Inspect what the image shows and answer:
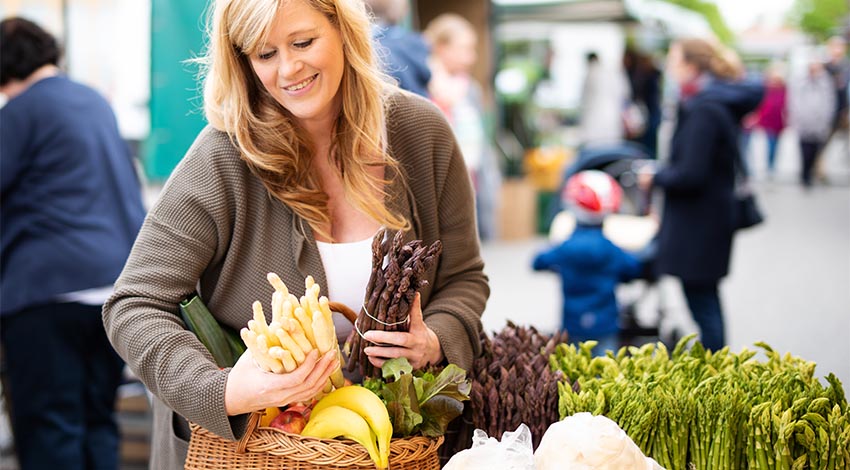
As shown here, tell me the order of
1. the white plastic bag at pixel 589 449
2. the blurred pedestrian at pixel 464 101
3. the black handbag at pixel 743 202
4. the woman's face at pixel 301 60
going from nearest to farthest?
the white plastic bag at pixel 589 449 → the woman's face at pixel 301 60 → the black handbag at pixel 743 202 → the blurred pedestrian at pixel 464 101

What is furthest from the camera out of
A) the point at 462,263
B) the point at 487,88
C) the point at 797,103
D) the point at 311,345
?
the point at 797,103

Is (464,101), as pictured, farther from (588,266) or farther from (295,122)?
(295,122)

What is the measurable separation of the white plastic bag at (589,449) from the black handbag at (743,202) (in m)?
4.05

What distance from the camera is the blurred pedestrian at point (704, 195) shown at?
5590 mm

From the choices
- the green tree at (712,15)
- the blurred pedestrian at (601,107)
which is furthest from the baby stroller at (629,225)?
the green tree at (712,15)

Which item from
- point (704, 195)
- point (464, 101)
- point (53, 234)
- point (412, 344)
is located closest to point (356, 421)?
point (412, 344)

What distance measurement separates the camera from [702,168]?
5.59 m

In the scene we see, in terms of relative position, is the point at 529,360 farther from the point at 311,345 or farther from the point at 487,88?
the point at 487,88

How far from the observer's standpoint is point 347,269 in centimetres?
238

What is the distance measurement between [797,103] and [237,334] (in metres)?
14.4

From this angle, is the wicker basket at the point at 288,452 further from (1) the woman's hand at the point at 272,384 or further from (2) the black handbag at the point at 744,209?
(2) the black handbag at the point at 744,209

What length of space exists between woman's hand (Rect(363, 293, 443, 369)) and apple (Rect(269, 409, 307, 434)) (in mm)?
197

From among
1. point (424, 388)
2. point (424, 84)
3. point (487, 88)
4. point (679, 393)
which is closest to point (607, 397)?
point (679, 393)

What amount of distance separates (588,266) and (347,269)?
325 centimetres
